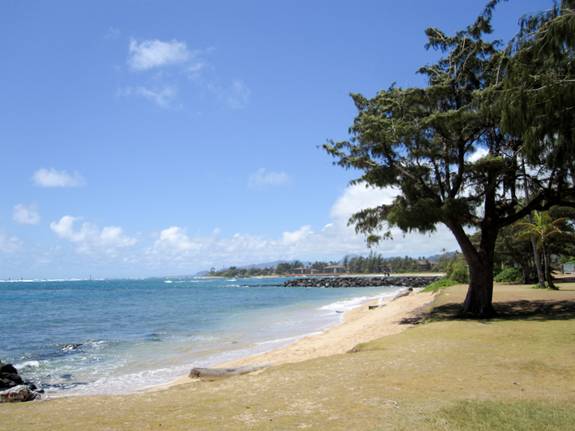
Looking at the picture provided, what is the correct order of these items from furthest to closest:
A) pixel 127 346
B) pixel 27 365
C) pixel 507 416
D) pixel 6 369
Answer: pixel 127 346 → pixel 27 365 → pixel 6 369 → pixel 507 416

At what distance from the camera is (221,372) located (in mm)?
11047

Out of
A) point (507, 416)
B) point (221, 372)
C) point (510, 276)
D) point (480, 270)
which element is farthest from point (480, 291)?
point (510, 276)

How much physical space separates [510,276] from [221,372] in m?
37.3

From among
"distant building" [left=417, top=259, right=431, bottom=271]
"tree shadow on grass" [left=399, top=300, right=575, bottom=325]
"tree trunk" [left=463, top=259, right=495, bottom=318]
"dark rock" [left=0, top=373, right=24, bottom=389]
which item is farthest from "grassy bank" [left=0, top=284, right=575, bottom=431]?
"distant building" [left=417, top=259, right=431, bottom=271]

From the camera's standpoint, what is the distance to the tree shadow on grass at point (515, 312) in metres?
15.6

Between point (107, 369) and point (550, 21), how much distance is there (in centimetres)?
1610

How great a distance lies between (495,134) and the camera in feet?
55.9

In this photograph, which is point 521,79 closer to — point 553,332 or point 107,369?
point 553,332

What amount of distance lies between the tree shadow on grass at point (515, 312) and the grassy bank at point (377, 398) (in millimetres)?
4421

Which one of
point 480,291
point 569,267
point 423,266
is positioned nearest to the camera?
point 480,291

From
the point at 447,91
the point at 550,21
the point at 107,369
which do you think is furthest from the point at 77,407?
the point at 447,91

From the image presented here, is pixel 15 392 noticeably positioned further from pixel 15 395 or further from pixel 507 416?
pixel 507 416

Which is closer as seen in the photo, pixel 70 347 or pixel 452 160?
pixel 452 160

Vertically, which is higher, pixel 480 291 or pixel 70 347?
pixel 480 291
